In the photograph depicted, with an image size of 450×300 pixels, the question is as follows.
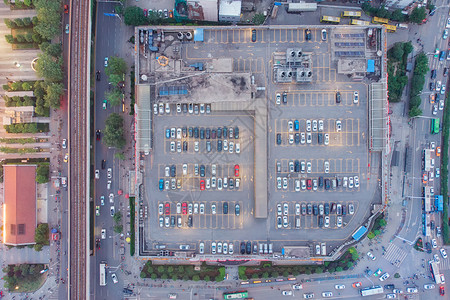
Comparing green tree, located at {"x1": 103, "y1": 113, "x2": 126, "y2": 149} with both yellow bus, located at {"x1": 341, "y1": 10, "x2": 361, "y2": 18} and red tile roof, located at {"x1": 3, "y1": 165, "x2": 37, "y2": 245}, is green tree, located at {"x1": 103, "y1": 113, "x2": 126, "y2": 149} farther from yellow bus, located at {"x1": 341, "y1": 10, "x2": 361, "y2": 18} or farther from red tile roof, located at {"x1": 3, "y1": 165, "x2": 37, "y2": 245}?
yellow bus, located at {"x1": 341, "y1": 10, "x2": 361, "y2": 18}

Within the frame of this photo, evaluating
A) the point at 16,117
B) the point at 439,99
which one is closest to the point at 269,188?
the point at 439,99

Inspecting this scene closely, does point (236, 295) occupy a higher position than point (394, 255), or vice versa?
point (394, 255)

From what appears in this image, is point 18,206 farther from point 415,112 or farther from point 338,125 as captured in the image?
point 415,112

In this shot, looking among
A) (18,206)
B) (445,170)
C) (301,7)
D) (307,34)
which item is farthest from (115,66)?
(445,170)

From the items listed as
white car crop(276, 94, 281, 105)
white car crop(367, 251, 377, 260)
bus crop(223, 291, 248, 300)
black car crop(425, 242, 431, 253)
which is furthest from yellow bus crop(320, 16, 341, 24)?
bus crop(223, 291, 248, 300)

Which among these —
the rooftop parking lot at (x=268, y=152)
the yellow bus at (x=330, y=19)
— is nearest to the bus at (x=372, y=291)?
the rooftop parking lot at (x=268, y=152)

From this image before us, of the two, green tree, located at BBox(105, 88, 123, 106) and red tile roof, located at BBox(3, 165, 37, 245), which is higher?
green tree, located at BBox(105, 88, 123, 106)
